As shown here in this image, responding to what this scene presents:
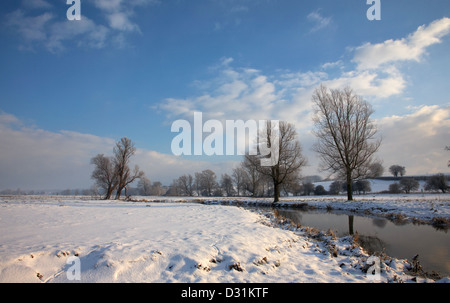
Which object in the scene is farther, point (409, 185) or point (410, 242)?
point (409, 185)

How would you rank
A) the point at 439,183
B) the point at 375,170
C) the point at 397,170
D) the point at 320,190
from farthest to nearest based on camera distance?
the point at 397,170
the point at 320,190
the point at 439,183
the point at 375,170

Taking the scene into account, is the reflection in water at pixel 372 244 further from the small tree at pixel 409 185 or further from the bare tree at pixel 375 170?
the small tree at pixel 409 185

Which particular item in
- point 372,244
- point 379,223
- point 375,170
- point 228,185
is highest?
point 375,170

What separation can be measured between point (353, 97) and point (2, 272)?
27728 mm

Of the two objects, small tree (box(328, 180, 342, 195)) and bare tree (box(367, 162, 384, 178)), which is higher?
bare tree (box(367, 162, 384, 178))

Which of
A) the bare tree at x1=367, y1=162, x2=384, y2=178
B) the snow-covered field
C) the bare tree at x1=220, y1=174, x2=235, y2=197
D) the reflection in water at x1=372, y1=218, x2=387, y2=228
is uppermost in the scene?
the bare tree at x1=367, y1=162, x2=384, y2=178

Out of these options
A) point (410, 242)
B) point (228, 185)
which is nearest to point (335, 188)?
point (228, 185)

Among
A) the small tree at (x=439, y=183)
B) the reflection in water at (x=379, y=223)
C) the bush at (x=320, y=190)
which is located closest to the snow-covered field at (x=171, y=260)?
the reflection in water at (x=379, y=223)

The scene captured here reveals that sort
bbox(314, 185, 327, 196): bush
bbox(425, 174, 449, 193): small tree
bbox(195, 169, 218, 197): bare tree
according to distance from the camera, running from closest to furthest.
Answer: bbox(425, 174, 449, 193): small tree → bbox(314, 185, 327, 196): bush → bbox(195, 169, 218, 197): bare tree

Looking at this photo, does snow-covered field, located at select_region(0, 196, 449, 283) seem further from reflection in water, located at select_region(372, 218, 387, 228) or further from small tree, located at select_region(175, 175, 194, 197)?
small tree, located at select_region(175, 175, 194, 197)

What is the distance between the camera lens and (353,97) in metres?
23.0

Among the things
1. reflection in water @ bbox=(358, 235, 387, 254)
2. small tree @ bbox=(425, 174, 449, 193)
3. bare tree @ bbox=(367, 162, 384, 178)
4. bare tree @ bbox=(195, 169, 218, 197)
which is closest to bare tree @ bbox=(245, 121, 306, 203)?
bare tree @ bbox=(367, 162, 384, 178)

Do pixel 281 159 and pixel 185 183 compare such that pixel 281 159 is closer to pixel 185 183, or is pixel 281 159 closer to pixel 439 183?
pixel 439 183
